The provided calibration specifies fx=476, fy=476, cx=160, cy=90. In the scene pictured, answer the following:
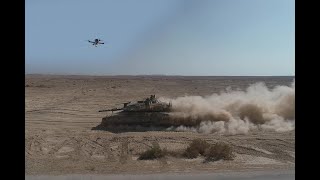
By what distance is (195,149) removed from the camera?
1502 centimetres

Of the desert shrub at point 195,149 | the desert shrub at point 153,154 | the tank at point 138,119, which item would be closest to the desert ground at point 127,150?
the desert shrub at point 153,154

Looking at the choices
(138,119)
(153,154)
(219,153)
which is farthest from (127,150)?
(138,119)

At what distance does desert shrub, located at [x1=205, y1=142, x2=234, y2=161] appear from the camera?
47.5 ft

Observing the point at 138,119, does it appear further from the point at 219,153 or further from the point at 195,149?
the point at 219,153

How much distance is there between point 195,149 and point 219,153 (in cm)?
80

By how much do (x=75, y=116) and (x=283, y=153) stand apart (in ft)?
46.0

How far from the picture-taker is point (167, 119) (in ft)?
70.7

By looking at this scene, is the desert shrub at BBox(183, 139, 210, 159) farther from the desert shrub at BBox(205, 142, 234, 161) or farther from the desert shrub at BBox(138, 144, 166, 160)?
the desert shrub at BBox(138, 144, 166, 160)

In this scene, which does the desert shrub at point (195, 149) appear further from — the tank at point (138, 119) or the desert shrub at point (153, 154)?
the tank at point (138, 119)

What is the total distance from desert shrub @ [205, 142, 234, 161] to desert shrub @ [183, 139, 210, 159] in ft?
0.70

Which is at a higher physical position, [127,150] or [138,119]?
[138,119]

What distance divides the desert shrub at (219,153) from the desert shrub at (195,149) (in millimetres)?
212

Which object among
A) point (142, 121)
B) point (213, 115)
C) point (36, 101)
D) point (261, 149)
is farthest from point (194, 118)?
point (36, 101)

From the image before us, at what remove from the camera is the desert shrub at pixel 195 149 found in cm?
1471
